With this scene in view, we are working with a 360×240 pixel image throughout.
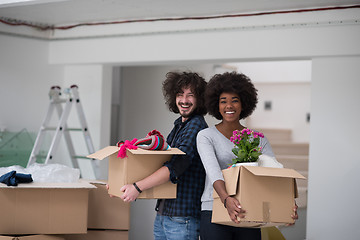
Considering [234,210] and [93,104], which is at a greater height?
[93,104]

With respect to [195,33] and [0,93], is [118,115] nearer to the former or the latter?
[0,93]

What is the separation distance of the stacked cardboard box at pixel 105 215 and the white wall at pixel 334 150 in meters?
1.48

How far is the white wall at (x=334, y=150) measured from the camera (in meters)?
3.33

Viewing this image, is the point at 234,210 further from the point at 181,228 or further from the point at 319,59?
the point at 319,59

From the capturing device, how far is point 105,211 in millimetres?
Answer: 2754

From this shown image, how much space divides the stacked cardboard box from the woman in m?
0.93

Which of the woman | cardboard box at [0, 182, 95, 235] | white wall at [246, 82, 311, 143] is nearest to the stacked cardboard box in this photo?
cardboard box at [0, 182, 95, 235]

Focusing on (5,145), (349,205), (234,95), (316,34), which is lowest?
(349,205)

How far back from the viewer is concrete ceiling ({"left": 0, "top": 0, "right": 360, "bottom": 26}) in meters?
3.31

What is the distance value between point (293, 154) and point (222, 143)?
3.99 meters

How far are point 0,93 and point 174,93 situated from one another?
246 cm

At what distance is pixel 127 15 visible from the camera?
388 cm

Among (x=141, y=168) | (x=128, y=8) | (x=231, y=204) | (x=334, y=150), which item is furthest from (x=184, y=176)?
(x=128, y=8)

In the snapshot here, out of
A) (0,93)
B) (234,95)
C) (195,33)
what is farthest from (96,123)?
(234,95)
